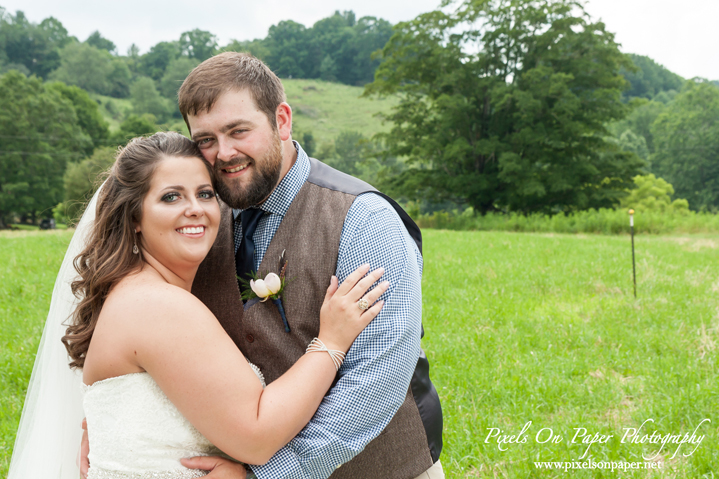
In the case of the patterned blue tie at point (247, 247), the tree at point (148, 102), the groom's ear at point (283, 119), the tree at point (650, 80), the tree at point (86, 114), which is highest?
the tree at point (650, 80)

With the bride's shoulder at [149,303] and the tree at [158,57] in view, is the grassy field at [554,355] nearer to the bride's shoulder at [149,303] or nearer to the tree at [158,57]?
the bride's shoulder at [149,303]

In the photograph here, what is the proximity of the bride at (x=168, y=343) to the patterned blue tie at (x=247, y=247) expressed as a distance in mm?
241

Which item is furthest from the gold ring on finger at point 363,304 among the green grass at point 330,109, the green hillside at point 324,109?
the green grass at point 330,109

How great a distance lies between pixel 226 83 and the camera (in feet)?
7.57

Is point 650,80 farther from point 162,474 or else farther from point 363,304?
point 162,474

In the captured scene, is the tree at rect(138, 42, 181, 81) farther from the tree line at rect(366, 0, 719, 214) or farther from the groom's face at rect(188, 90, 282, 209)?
the groom's face at rect(188, 90, 282, 209)

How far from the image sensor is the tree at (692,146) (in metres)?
58.0

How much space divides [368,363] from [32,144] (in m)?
61.5

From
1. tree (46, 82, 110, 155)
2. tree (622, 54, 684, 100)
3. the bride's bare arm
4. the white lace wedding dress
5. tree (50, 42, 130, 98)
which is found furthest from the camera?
tree (622, 54, 684, 100)

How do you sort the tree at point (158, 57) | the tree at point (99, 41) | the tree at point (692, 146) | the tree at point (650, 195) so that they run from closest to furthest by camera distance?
the tree at point (650, 195)
the tree at point (692, 146)
the tree at point (158, 57)
the tree at point (99, 41)

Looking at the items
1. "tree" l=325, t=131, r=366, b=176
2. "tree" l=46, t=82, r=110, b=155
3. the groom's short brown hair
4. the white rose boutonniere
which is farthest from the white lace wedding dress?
"tree" l=325, t=131, r=366, b=176

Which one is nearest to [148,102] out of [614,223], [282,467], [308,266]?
[614,223]

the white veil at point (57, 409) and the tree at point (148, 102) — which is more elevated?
the tree at point (148, 102)

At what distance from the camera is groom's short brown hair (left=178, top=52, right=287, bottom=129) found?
7.54 feet
